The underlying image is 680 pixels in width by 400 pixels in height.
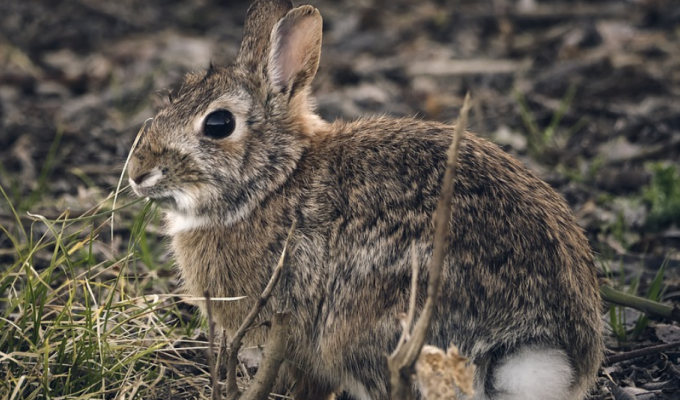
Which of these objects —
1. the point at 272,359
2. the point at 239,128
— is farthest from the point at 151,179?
the point at 272,359

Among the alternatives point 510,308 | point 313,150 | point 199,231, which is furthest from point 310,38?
point 510,308

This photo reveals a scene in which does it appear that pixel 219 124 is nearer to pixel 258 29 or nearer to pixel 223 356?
pixel 258 29

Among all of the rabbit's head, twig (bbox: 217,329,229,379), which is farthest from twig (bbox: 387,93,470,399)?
the rabbit's head

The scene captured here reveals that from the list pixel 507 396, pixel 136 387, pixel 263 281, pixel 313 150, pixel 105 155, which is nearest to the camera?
pixel 507 396

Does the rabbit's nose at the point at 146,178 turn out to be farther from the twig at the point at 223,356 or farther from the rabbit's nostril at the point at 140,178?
the twig at the point at 223,356

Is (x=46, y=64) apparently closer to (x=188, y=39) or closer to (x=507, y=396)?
(x=188, y=39)

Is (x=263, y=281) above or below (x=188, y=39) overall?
below

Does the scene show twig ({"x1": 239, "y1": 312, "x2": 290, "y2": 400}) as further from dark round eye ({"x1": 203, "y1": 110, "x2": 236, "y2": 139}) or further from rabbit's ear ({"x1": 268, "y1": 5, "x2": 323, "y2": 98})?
rabbit's ear ({"x1": 268, "y1": 5, "x2": 323, "y2": 98})
